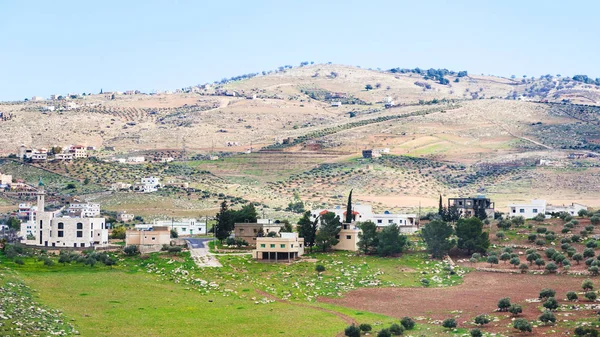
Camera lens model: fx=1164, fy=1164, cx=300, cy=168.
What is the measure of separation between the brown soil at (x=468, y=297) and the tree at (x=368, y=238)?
10.1 m

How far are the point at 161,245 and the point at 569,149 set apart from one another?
99.4 metres

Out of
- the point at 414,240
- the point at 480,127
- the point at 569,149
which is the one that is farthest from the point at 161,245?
the point at 480,127

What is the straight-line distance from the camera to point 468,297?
6850 centimetres

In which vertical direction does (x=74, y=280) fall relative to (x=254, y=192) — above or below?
below

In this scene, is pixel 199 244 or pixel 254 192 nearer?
pixel 199 244

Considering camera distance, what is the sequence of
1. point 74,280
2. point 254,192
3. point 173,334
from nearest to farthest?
point 173,334 < point 74,280 < point 254,192

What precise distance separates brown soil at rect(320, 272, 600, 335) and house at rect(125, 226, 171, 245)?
20.2 meters

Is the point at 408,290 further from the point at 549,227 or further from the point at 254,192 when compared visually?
the point at 254,192

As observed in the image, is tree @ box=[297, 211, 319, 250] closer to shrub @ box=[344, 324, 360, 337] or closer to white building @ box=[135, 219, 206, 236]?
white building @ box=[135, 219, 206, 236]

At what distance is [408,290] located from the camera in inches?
2822

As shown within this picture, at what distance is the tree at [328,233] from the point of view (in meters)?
85.2

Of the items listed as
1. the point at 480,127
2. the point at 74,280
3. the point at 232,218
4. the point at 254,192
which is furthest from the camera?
the point at 480,127

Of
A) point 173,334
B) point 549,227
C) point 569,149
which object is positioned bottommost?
point 173,334

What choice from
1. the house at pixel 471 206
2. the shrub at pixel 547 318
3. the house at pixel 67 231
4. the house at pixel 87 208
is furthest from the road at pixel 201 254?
the shrub at pixel 547 318
